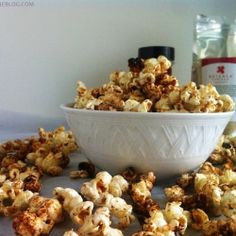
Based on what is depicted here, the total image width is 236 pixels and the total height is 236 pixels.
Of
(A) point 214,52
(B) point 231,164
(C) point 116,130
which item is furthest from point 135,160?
(A) point 214,52

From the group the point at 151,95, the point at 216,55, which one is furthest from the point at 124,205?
the point at 216,55

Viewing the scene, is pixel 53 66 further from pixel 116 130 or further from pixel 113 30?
pixel 116 130

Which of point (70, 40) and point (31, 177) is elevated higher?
point (70, 40)

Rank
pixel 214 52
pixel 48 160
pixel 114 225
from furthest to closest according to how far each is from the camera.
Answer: pixel 214 52 → pixel 48 160 → pixel 114 225

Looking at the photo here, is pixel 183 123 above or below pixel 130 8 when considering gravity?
below

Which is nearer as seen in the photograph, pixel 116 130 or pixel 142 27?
pixel 116 130

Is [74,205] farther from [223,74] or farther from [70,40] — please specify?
[70,40]

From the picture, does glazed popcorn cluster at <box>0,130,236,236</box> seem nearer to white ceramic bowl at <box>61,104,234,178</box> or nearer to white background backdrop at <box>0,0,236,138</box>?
white ceramic bowl at <box>61,104,234,178</box>
